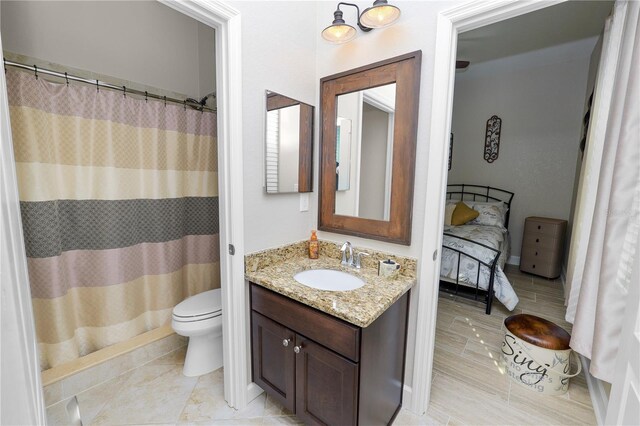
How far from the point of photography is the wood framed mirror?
1442 millimetres

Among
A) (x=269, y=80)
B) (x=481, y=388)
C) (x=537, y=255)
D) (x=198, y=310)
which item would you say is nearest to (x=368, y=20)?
(x=269, y=80)

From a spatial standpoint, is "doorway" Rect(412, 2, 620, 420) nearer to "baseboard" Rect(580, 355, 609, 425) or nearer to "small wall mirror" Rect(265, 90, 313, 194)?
"small wall mirror" Rect(265, 90, 313, 194)

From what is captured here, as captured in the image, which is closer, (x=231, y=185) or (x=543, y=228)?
(x=231, y=185)

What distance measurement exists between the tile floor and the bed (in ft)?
2.13

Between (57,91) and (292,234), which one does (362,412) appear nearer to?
(292,234)

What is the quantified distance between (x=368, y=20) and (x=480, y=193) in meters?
3.82

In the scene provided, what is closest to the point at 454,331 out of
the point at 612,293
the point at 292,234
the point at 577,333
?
the point at 577,333

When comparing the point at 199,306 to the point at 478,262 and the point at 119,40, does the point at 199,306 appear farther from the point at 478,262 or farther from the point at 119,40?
the point at 478,262

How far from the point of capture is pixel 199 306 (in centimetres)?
193

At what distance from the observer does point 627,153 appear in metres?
1.16

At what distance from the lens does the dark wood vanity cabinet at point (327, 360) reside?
3.84ft

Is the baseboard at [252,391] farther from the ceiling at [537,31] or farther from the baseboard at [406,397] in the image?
the ceiling at [537,31]

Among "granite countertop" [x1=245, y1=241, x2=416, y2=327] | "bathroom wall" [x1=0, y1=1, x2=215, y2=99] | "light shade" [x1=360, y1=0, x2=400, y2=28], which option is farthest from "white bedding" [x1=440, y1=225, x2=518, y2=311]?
"bathroom wall" [x1=0, y1=1, x2=215, y2=99]

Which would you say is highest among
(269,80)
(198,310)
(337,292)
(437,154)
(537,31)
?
(537,31)
